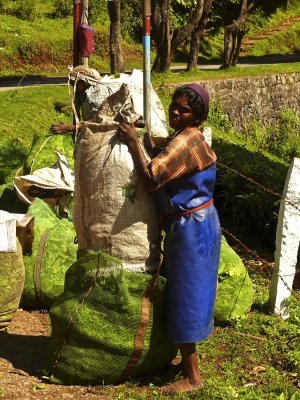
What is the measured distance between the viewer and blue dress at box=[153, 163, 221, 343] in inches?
175

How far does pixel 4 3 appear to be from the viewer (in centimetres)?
2664

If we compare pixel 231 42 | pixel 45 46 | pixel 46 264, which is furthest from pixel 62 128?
pixel 45 46

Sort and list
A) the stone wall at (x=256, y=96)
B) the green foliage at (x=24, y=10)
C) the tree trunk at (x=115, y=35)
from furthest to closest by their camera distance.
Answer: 1. the green foliage at (x=24, y=10)
2. the stone wall at (x=256, y=96)
3. the tree trunk at (x=115, y=35)

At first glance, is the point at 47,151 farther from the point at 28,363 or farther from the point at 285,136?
the point at 285,136

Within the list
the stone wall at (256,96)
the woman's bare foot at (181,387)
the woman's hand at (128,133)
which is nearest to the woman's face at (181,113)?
the woman's hand at (128,133)

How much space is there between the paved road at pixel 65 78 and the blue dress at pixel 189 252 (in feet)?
34.2

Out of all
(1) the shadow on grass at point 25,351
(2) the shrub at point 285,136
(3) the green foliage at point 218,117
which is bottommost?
(2) the shrub at point 285,136

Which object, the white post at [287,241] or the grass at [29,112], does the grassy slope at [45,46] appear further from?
the white post at [287,241]

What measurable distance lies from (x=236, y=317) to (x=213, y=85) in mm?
13181

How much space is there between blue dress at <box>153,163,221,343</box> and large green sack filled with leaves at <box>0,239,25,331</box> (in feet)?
4.47

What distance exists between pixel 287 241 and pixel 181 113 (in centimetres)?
186

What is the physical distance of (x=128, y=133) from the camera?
448 cm

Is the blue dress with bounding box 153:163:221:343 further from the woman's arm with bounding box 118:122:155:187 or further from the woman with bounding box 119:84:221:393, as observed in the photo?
Answer: the woman's arm with bounding box 118:122:155:187

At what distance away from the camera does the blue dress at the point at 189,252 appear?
4453mm
